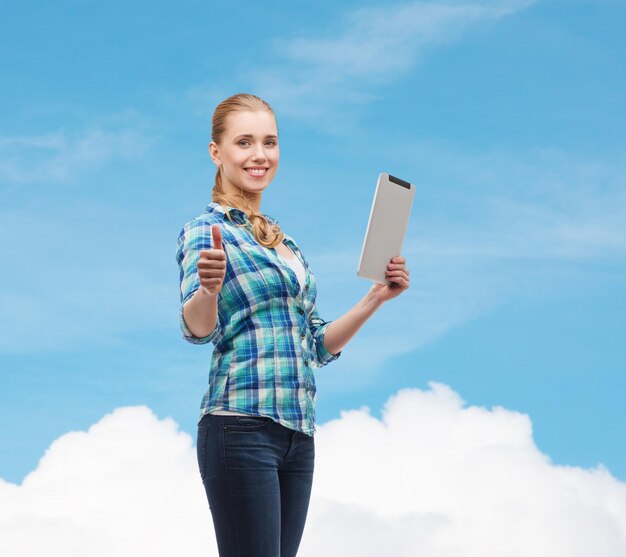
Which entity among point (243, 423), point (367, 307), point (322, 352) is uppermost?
point (367, 307)

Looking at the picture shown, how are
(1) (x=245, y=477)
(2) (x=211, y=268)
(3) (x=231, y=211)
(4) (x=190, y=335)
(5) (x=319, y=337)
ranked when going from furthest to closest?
(5) (x=319, y=337) < (3) (x=231, y=211) < (4) (x=190, y=335) < (1) (x=245, y=477) < (2) (x=211, y=268)

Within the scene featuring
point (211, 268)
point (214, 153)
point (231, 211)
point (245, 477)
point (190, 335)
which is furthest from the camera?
point (214, 153)

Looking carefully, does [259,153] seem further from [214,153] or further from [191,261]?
[191,261]

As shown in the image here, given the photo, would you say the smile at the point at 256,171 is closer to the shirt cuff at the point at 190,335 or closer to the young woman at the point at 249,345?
the young woman at the point at 249,345

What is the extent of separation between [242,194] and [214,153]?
0.77 feet

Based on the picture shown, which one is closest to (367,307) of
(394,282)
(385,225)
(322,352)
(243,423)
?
(394,282)

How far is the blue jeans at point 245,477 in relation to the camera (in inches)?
139

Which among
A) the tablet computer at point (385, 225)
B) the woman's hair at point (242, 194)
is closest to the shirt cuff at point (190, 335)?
the woman's hair at point (242, 194)

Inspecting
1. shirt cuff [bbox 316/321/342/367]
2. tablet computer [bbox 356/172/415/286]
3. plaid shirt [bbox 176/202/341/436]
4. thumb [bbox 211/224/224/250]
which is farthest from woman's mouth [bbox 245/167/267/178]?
shirt cuff [bbox 316/321/342/367]

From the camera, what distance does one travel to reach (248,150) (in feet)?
13.3

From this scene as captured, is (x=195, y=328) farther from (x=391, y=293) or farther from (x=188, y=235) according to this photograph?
(x=391, y=293)

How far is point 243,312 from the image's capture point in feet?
12.1

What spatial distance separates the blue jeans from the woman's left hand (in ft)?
2.98

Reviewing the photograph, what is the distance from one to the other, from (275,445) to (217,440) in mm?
240
